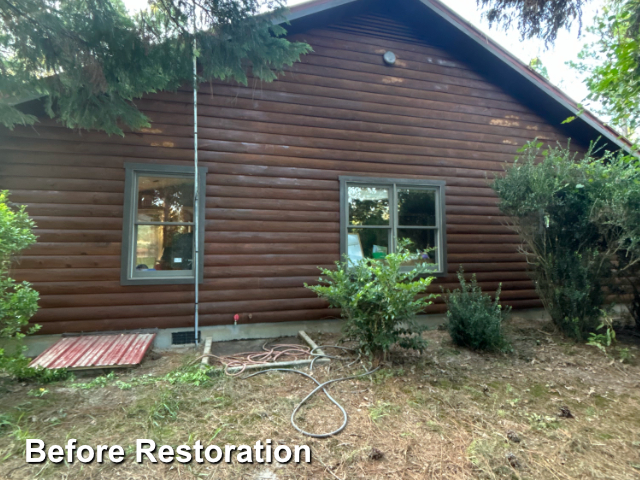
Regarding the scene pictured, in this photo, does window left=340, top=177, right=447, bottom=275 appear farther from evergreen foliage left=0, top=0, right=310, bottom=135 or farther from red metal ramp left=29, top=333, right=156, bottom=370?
red metal ramp left=29, top=333, right=156, bottom=370

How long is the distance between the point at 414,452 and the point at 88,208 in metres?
4.68

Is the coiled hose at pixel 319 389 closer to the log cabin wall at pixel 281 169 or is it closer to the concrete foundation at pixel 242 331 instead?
the concrete foundation at pixel 242 331

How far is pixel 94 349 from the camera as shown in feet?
13.1

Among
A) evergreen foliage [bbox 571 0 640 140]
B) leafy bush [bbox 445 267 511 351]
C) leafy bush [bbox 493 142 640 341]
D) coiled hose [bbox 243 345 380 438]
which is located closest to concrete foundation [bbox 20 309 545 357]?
coiled hose [bbox 243 345 380 438]

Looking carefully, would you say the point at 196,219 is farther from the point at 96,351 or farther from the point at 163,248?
the point at 96,351

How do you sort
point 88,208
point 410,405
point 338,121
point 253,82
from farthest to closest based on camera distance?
point 338,121 → point 253,82 → point 88,208 → point 410,405

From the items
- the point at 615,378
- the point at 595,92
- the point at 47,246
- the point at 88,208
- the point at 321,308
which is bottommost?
the point at 615,378

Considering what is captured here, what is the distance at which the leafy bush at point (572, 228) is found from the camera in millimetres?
4711

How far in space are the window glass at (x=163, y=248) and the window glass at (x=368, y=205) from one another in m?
2.54

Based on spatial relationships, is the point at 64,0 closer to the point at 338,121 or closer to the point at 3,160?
the point at 3,160

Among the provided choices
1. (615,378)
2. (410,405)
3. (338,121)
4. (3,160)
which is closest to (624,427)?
(615,378)

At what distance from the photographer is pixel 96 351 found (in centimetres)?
394

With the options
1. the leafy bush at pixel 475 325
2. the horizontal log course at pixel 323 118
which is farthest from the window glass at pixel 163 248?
the leafy bush at pixel 475 325

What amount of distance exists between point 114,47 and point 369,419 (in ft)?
12.9
